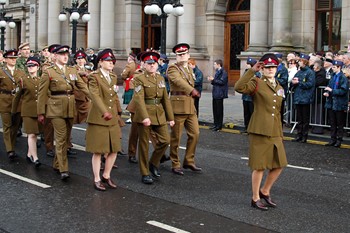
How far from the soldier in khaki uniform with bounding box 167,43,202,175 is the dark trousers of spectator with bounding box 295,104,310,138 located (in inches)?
175

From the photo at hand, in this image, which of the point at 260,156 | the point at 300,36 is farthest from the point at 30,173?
the point at 300,36

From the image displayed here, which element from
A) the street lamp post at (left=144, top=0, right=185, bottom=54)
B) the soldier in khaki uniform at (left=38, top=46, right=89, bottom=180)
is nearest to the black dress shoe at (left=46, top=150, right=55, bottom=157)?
the soldier in khaki uniform at (left=38, top=46, right=89, bottom=180)

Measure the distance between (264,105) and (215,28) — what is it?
20248 millimetres

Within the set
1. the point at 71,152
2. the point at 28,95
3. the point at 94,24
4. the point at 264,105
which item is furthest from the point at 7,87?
the point at 94,24

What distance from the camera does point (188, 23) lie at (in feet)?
88.6

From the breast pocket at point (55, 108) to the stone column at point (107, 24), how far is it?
2258cm

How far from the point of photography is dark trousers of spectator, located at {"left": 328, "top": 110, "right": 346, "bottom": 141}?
12.9 meters

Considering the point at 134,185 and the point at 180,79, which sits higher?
the point at 180,79

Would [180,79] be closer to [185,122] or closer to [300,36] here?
[185,122]

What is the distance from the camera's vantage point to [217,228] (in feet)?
21.2

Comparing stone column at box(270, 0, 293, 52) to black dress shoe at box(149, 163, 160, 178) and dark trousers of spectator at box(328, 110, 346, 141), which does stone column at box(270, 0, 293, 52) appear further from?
black dress shoe at box(149, 163, 160, 178)

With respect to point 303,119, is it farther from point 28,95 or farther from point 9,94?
point 9,94

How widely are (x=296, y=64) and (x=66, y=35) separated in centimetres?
2346

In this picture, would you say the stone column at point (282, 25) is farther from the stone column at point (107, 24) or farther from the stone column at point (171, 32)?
the stone column at point (107, 24)
